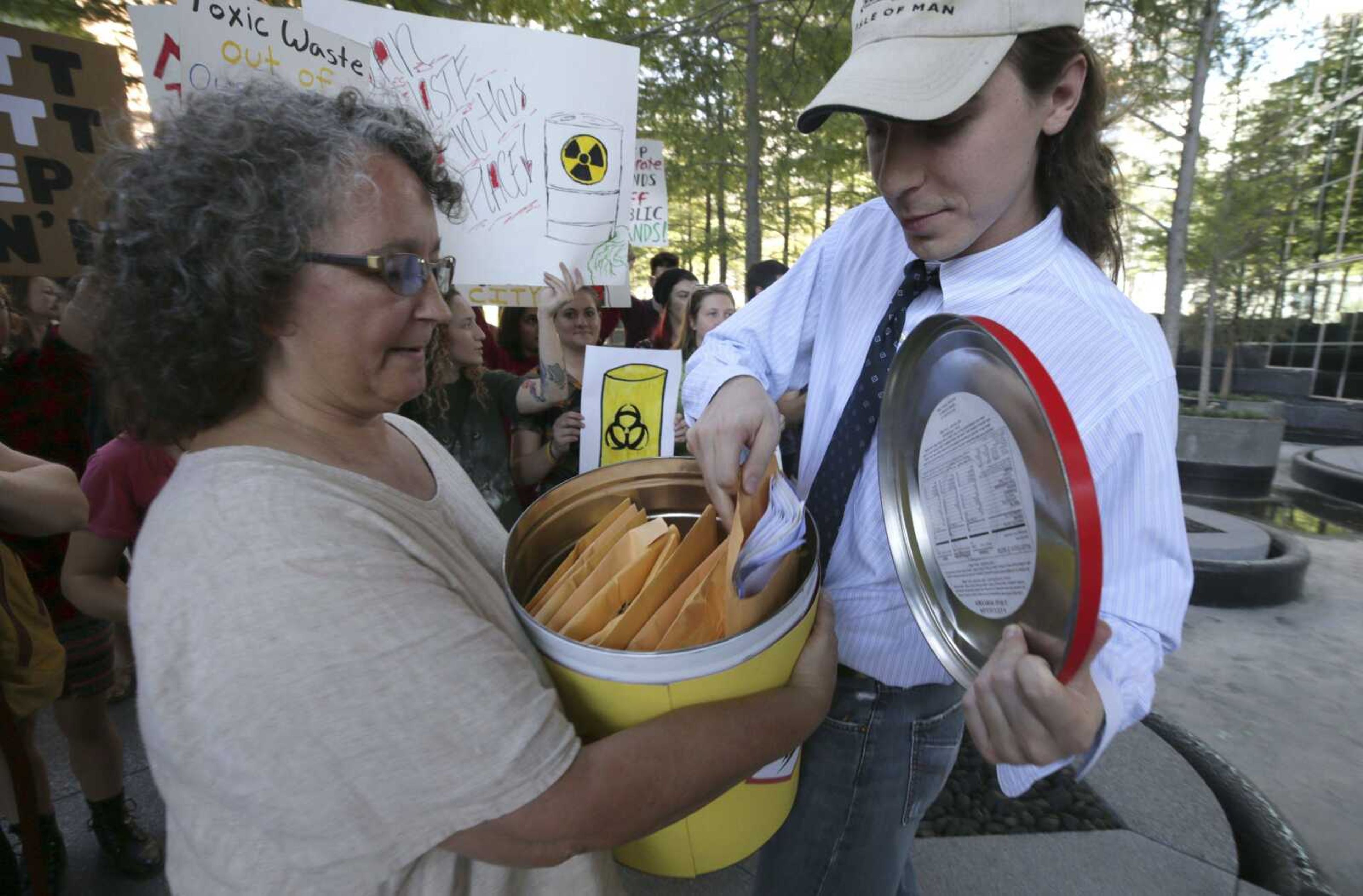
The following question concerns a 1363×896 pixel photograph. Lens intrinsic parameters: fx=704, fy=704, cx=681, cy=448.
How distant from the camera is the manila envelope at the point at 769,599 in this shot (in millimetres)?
1052

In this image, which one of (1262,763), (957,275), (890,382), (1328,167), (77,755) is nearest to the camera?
(890,382)

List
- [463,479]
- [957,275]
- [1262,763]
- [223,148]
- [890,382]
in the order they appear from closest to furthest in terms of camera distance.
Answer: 1. [223,148]
2. [890,382]
3. [957,275]
4. [463,479]
5. [1262,763]

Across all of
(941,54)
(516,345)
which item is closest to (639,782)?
(941,54)

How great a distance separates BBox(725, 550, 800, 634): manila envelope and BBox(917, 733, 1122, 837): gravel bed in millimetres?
2278

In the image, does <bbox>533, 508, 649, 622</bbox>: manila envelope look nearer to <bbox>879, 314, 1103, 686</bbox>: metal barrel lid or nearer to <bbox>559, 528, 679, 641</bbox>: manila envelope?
<bbox>559, 528, 679, 641</bbox>: manila envelope

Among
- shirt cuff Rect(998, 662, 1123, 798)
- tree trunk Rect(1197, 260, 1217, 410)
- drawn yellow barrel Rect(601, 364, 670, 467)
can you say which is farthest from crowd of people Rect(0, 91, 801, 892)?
tree trunk Rect(1197, 260, 1217, 410)

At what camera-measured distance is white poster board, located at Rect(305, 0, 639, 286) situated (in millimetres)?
2721

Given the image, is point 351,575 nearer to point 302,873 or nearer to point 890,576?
point 302,873

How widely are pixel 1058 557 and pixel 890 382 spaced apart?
51 cm

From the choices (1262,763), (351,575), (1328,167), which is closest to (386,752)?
(351,575)

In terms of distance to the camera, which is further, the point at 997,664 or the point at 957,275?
the point at 957,275

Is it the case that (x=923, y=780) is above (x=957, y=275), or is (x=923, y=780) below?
below

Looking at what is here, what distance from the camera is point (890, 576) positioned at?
1.48m

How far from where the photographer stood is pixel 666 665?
3.19 ft
